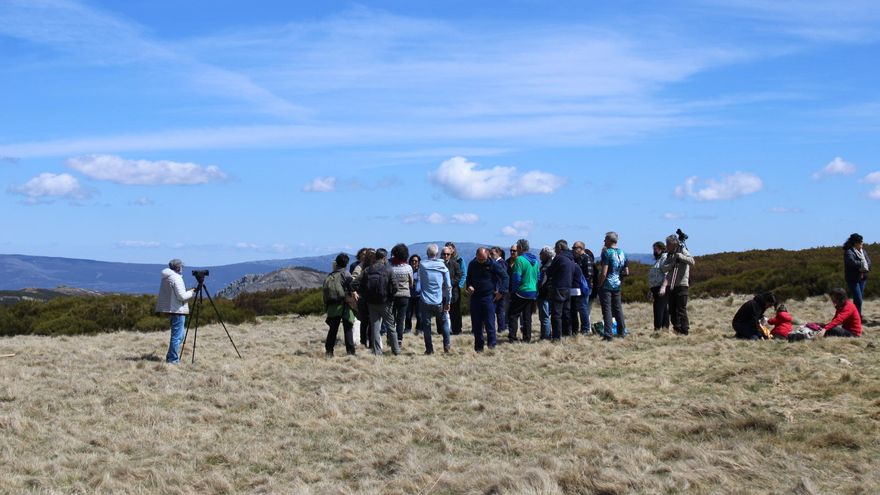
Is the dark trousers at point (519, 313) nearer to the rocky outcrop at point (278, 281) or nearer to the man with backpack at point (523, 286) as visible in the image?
the man with backpack at point (523, 286)

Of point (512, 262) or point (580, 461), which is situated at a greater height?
point (512, 262)

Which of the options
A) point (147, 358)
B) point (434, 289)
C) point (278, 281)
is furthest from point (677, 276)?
point (278, 281)

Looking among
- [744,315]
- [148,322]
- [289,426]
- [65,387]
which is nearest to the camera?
[289,426]

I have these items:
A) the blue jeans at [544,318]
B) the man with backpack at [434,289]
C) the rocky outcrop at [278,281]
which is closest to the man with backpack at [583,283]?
the blue jeans at [544,318]

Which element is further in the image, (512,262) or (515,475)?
(512,262)

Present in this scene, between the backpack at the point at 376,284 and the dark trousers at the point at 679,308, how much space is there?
5.32 metres

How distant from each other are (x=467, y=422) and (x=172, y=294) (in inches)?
270

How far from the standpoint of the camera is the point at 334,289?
1440cm

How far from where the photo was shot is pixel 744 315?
50.3 feet

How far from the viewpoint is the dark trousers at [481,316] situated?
48.9 feet

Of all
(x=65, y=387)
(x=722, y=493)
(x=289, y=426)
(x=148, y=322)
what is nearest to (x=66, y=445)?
(x=289, y=426)

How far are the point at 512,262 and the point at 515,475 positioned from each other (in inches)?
418

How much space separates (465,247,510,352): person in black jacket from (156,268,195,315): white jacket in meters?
4.69

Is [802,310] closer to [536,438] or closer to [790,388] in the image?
[790,388]
